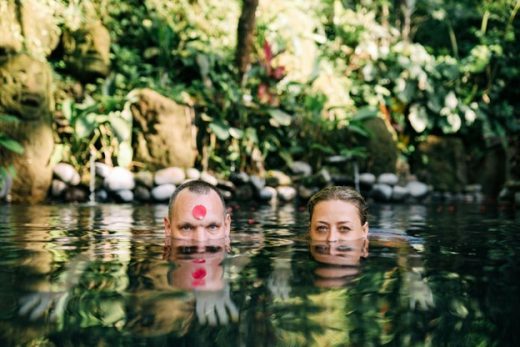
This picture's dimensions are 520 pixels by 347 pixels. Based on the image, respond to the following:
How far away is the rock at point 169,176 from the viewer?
919 cm

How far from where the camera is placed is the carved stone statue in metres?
8.41

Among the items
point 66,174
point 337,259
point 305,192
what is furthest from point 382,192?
point 337,259

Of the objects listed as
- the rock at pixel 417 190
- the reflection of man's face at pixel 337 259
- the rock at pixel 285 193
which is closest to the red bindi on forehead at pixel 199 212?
the reflection of man's face at pixel 337 259

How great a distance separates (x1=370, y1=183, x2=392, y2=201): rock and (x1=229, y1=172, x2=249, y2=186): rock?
2.43 meters

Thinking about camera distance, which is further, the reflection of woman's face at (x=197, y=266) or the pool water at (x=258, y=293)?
the reflection of woman's face at (x=197, y=266)

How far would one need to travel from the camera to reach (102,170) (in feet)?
30.2

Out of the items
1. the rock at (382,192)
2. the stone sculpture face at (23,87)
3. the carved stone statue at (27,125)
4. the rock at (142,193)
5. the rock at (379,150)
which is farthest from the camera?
the rock at (379,150)

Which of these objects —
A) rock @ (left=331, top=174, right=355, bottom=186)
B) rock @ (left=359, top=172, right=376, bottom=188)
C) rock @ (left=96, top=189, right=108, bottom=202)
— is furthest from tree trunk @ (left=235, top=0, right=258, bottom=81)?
rock @ (left=96, top=189, right=108, bottom=202)

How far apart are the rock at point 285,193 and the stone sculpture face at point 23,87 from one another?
13.0ft

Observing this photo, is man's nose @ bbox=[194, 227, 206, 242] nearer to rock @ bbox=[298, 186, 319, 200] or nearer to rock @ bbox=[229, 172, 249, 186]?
rock @ bbox=[229, 172, 249, 186]

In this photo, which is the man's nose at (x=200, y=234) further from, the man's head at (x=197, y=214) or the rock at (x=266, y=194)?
the rock at (x=266, y=194)

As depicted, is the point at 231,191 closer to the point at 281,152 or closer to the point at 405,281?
the point at 281,152

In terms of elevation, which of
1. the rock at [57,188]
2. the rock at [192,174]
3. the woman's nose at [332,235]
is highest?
the rock at [192,174]

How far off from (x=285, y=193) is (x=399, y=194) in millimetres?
2235
